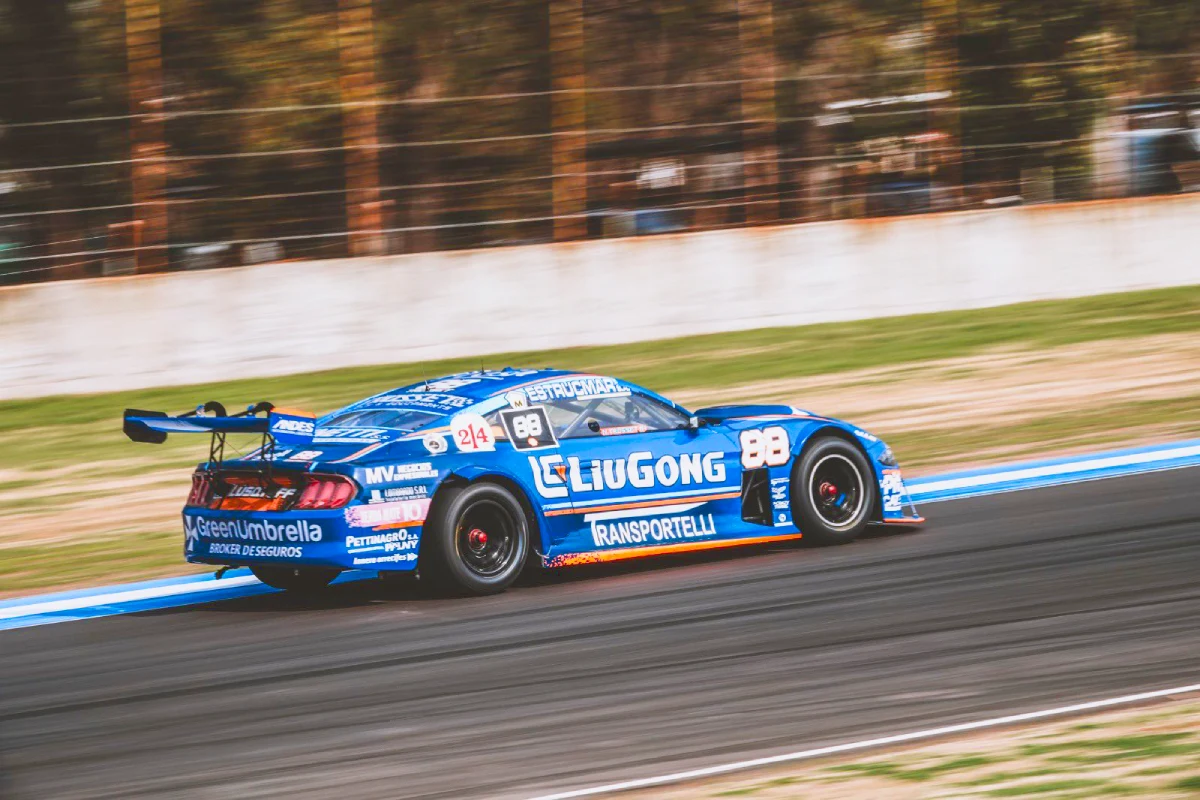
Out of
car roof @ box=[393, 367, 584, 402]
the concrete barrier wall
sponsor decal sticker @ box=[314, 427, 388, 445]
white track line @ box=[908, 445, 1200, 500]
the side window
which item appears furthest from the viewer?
the concrete barrier wall

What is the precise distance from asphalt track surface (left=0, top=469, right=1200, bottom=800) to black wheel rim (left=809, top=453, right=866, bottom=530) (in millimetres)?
211

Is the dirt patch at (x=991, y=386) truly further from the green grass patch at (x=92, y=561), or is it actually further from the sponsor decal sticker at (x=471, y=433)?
the sponsor decal sticker at (x=471, y=433)

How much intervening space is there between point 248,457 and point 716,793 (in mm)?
4500

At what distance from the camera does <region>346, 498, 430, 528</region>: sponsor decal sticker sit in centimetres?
909

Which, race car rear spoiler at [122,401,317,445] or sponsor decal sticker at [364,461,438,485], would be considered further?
sponsor decal sticker at [364,461,438,485]

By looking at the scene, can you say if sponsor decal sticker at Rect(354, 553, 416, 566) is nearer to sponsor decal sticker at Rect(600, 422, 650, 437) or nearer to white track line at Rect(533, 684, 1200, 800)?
sponsor decal sticker at Rect(600, 422, 650, 437)

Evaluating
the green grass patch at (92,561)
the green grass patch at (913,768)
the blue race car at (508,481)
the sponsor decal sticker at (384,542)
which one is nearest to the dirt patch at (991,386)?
the blue race car at (508,481)

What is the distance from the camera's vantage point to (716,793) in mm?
5855

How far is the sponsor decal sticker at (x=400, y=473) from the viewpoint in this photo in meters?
9.17

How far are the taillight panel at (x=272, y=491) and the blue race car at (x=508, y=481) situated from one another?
1cm

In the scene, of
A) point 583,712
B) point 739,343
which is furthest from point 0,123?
point 583,712

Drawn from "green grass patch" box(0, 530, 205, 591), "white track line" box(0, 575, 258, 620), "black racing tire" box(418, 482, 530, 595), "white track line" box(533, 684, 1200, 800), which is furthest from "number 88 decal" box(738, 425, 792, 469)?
"white track line" box(533, 684, 1200, 800)

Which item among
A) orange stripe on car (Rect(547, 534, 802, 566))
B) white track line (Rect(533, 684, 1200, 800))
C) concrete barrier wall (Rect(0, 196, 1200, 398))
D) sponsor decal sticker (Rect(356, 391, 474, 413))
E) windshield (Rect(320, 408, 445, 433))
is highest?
concrete barrier wall (Rect(0, 196, 1200, 398))

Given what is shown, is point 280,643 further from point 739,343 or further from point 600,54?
point 600,54
